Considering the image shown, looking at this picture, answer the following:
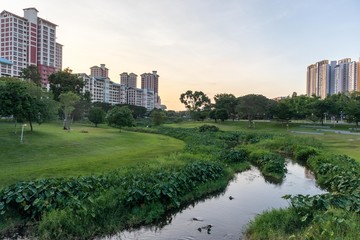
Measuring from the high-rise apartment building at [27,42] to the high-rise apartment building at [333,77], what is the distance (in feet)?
423

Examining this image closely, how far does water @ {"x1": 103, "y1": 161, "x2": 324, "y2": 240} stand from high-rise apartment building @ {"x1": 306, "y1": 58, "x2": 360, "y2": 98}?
122232 millimetres

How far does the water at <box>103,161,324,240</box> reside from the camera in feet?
33.2

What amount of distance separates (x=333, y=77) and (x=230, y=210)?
146m

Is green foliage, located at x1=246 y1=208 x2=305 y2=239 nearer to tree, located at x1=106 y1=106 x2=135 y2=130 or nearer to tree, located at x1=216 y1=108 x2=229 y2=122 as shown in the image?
tree, located at x1=106 y1=106 x2=135 y2=130

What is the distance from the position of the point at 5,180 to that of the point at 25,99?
19.5m

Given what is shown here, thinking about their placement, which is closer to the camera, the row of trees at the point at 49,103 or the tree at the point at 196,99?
the row of trees at the point at 49,103

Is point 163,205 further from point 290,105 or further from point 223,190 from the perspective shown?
point 290,105

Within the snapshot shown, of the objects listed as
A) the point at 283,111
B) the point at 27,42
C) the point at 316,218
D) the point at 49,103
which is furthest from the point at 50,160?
the point at 27,42

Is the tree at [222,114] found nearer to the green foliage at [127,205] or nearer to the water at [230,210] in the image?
the water at [230,210]

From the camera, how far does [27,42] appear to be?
13862 centimetres

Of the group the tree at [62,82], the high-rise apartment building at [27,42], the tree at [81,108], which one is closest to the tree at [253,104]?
the tree at [81,108]

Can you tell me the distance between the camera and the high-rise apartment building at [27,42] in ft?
434

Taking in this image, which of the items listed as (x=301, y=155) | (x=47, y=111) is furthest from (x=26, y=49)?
(x=301, y=155)

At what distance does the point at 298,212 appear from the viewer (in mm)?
10094
